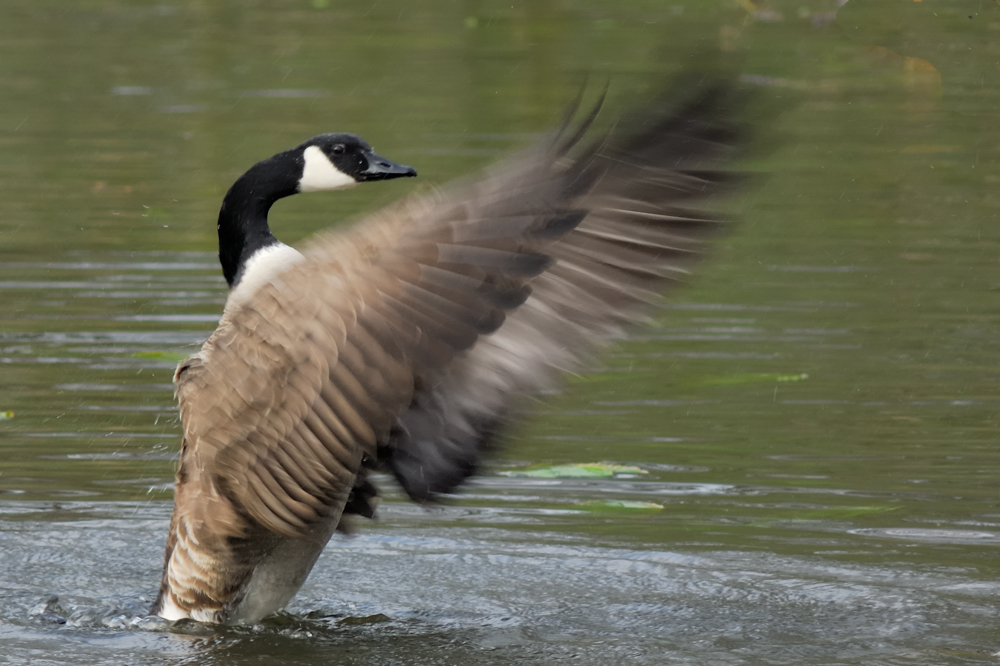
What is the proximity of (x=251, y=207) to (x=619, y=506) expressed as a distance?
6.93 ft

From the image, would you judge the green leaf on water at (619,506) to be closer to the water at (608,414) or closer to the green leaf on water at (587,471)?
the water at (608,414)

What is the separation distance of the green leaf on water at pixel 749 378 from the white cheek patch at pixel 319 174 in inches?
107

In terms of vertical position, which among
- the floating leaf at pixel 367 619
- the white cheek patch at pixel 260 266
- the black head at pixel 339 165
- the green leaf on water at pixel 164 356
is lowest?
the floating leaf at pixel 367 619

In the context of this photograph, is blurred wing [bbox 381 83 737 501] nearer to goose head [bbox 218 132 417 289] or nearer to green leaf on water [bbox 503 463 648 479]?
goose head [bbox 218 132 417 289]

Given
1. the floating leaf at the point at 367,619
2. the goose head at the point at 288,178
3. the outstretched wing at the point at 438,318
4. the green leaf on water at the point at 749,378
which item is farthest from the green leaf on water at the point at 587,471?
the outstretched wing at the point at 438,318

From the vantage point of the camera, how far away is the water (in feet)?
19.2

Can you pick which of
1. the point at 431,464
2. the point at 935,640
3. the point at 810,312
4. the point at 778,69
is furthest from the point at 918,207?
the point at 431,464

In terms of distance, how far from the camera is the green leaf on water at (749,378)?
8.30 metres

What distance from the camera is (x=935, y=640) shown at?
5543 mm

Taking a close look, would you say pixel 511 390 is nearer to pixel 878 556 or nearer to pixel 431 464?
pixel 431 464

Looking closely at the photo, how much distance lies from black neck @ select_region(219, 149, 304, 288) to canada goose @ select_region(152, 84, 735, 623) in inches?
26.9

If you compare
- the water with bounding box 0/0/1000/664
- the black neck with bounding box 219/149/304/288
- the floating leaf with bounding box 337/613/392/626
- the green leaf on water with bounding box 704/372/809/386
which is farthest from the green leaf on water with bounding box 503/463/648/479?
the black neck with bounding box 219/149/304/288

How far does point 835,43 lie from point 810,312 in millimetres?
10564

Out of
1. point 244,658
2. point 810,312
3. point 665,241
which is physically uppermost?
point 665,241
